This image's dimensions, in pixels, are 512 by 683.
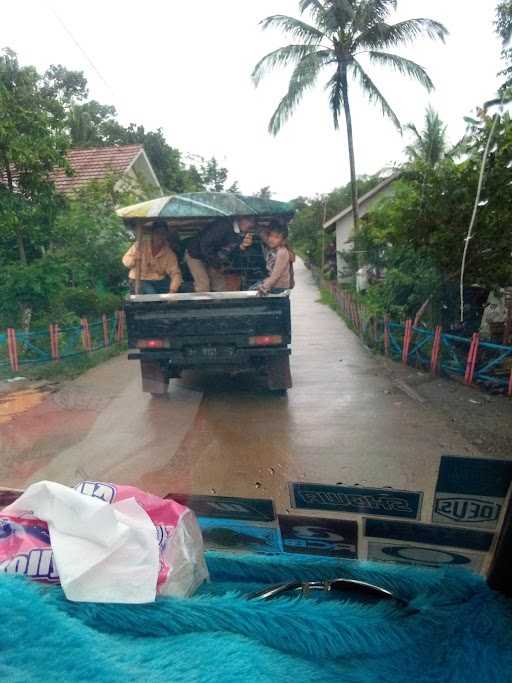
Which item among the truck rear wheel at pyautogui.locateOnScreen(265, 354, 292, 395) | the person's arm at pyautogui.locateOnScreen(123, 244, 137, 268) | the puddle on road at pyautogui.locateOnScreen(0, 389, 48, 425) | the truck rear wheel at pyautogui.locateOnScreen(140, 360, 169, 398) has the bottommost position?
the truck rear wheel at pyautogui.locateOnScreen(265, 354, 292, 395)

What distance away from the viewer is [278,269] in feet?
16.8

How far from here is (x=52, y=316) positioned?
2762mm

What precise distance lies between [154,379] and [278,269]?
1508 millimetres

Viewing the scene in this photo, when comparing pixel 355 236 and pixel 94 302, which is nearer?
pixel 94 302

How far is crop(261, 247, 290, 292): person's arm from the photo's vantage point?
501 cm

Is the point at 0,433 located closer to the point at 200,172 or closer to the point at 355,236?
the point at 200,172

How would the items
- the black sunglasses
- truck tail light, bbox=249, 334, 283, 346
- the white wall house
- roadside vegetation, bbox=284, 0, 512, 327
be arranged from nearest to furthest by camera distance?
the black sunglasses < roadside vegetation, bbox=284, 0, 512, 327 < the white wall house < truck tail light, bbox=249, 334, 283, 346

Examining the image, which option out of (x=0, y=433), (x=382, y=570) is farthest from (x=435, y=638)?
(x=0, y=433)

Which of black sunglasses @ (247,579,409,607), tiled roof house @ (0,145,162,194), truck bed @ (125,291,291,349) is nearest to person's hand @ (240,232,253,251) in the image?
truck bed @ (125,291,291,349)

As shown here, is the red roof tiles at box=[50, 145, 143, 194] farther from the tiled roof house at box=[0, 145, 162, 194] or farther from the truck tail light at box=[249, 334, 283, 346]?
the truck tail light at box=[249, 334, 283, 346]

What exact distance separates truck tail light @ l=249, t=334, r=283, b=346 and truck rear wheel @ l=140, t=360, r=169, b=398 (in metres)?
1.04

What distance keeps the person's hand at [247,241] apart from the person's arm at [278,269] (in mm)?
275

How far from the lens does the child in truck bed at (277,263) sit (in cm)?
476

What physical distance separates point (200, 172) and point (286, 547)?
87.5 inches
